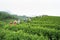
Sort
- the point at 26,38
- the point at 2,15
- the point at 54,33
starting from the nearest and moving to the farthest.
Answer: the point at 26,38 → the point at 54,33 → the point at 2,15

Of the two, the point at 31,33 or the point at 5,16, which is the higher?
the point at 31,33

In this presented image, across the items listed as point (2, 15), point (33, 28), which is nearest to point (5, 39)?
point (33, 28)

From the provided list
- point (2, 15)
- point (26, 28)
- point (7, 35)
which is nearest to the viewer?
point (7, 35)

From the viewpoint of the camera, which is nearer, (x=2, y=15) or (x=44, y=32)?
(x=44, y=32)

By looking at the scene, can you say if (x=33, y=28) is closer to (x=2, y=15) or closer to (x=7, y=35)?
(x=7, y=35)

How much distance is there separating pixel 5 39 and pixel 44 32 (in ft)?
6.86

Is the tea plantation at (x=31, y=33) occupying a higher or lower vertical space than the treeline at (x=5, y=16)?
higher

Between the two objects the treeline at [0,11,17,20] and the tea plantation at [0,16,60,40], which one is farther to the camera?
the treeline at [0,11,17,20]

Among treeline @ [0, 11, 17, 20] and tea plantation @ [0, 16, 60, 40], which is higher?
tea plantation @ [0, 16, 60, 40]

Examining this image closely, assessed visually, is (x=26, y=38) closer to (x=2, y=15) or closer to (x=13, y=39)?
(x=13, y=39)

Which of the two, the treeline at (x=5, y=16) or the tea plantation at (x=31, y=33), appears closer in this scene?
the tea plantation at (x=31, y=33)

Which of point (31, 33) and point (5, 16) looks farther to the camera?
point (5, 16)

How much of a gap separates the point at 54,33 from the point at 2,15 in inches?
789

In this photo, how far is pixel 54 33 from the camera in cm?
890
